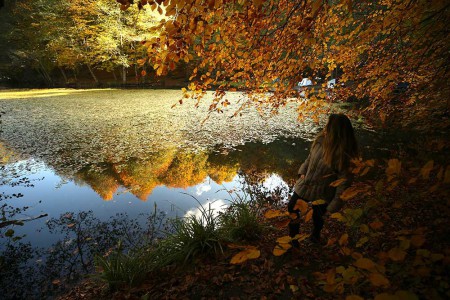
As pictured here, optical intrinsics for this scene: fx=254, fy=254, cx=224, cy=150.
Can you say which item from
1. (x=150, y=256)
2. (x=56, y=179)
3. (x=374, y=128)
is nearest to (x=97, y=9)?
(x=56, y=179)

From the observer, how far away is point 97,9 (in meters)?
26.5

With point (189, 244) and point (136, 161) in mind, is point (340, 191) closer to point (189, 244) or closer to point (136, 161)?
point (189, 244)

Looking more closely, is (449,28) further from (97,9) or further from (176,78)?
(176,78)

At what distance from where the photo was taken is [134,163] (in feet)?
25.6

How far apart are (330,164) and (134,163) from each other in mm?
6427

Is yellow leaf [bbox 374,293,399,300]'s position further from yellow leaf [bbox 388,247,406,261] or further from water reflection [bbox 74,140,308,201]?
water reflection [bbox 74,140,308,201]

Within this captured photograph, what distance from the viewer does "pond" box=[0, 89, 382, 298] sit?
18.3 feet

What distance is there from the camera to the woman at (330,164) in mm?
2672

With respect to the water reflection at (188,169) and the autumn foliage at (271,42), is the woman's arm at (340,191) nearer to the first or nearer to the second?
the autumn foliage at (271,42)

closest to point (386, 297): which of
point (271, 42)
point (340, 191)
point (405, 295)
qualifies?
point (405, 295)

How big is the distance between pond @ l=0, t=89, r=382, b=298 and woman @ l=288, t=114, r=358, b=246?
1846 millimetres

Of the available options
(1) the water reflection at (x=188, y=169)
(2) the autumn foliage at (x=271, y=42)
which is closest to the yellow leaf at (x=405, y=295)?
(2) the autumn foliage at (x=271, y=42)

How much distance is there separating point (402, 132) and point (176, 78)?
101ft

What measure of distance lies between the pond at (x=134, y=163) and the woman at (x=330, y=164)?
1.85 meters
